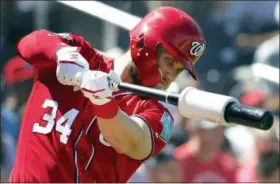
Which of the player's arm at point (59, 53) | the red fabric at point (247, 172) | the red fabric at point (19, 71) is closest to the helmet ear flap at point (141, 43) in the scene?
the player's arm at point (59, 53)

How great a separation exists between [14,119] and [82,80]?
3659mm

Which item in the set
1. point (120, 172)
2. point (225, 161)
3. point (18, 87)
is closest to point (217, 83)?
point (225, 161)

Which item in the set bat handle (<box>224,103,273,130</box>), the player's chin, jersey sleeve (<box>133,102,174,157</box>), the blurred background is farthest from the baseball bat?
the blurred background

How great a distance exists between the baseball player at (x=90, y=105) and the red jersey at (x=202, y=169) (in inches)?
101

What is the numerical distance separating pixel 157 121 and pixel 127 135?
28 centimetres

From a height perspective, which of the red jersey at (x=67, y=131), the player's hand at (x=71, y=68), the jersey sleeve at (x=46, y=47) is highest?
the player's hand at (x=71, y=68)

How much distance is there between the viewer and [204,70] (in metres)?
8.54

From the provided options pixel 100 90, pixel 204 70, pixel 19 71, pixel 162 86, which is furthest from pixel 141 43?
pixel 204 70

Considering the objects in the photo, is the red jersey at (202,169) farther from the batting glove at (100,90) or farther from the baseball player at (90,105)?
the batting glove at (100,90)

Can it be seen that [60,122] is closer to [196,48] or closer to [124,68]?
[124,68]

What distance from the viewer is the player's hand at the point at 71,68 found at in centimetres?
411

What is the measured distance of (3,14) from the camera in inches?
315

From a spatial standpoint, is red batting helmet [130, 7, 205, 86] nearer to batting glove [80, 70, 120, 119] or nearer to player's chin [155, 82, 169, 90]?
player's chin [155, 82, 169, 90]

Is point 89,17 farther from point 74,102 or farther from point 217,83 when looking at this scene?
point 74,102
